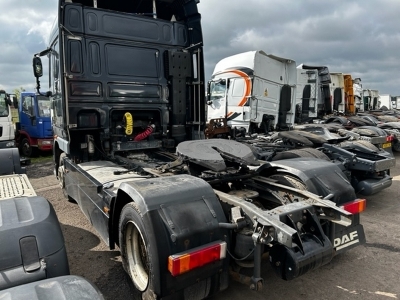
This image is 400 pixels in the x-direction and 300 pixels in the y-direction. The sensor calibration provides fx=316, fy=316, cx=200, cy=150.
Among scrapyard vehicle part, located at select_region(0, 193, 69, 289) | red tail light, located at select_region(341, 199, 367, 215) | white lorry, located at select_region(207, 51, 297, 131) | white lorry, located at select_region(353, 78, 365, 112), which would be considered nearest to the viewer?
scrapyard vehicle part, located at select_region(0, 193, 69, 289)

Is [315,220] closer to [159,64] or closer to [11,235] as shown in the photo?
[11,235]

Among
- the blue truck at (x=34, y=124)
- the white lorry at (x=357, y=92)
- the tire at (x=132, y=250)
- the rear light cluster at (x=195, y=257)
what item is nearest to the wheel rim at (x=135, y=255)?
the tire at (x=132, y=250)

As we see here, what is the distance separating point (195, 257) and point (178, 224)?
25 cm

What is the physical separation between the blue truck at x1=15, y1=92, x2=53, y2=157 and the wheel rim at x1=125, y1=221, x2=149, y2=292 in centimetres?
963

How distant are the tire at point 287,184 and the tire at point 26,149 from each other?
35.1 ft

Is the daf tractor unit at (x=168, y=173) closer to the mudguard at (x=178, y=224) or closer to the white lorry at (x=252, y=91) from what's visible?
the mudguard at (x=178, y=224)

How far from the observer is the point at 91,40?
4922 mm

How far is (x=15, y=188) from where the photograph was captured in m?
2.85

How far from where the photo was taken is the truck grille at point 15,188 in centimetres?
259

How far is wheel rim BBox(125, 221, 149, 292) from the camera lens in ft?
8.84

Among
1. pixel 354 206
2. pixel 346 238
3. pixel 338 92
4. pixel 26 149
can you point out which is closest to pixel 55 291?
pixel 346 238

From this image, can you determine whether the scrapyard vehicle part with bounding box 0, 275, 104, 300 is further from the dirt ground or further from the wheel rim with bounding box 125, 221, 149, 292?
the dirt ground

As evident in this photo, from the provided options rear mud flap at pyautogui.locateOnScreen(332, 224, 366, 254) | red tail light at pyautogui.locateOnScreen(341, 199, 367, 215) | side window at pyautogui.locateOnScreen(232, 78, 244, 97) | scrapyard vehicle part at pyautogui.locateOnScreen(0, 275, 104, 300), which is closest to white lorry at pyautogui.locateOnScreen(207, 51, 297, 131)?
side window at pyautogui.locateOnScreen(232, 78, 244, 97)

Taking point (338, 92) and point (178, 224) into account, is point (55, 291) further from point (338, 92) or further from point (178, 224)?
point (338, 92)
